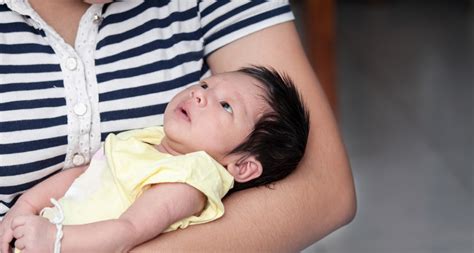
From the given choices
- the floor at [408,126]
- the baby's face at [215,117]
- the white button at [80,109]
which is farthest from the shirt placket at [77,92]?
the floor at [408,126]

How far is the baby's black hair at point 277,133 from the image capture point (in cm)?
124

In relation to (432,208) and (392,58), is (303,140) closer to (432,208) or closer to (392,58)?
(432,208)

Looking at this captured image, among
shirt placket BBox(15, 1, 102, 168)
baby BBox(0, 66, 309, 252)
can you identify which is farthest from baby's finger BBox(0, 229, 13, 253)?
shirt placket BBox(15, 1, 102, 168)

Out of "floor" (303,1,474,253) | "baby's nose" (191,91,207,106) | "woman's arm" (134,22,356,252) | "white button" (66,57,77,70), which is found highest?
"white button" (66,57,77,70)

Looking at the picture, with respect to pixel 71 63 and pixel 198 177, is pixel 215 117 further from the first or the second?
pixel 71 63

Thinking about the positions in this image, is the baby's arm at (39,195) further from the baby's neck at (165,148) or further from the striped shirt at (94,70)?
the baby's neck at (165,148)

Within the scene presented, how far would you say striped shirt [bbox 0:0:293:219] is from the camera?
1.23 metres

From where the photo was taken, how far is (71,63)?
1.26m

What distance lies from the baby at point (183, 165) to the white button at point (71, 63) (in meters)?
0.12

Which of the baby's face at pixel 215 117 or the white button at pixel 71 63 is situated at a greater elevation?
the white button at pixel 71 63

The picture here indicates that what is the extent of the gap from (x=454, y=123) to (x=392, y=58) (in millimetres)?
1099

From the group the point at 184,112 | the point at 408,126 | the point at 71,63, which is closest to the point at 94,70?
the point at 71,63

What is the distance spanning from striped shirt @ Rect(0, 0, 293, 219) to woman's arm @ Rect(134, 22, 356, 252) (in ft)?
0.12

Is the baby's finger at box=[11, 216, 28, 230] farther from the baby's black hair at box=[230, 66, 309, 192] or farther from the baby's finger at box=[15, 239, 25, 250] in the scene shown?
the baby's black hair at box=[230, 66, 309, 192]
